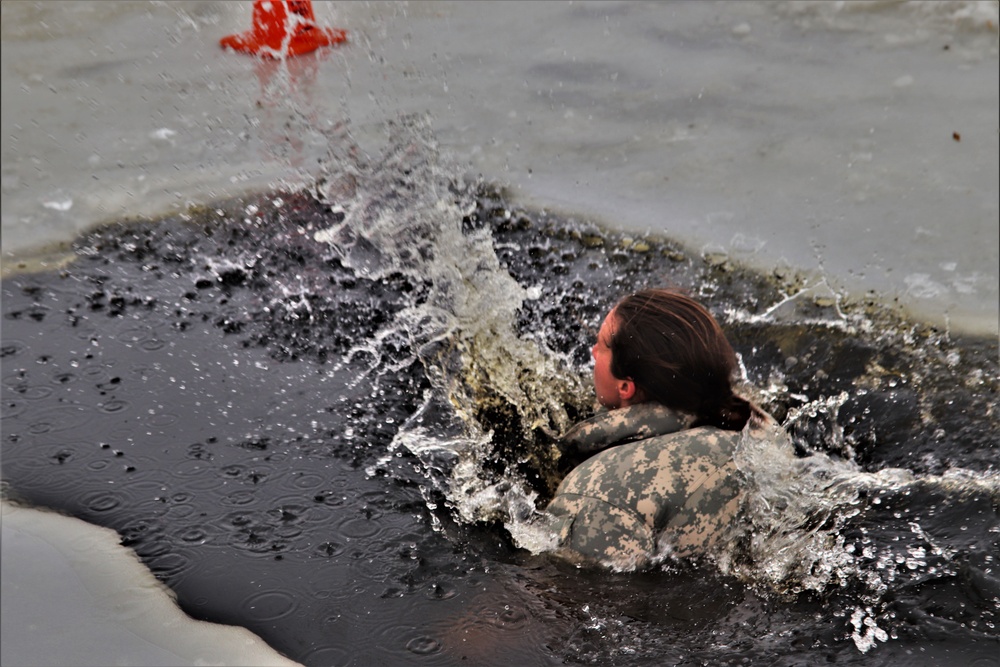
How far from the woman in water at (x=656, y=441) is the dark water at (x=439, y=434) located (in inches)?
6.9

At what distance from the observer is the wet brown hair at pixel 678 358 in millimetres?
3000

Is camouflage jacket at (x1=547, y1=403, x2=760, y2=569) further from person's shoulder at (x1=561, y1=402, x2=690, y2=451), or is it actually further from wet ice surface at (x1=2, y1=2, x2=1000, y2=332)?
wet ice surface at (x1=2, y1=2, x2=1000, y2=332)

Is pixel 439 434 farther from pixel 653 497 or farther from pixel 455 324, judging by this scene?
pixel 653 497

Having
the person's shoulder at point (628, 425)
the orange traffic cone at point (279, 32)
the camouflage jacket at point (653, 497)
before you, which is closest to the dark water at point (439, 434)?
the camouflage jacket at point (653, 497)

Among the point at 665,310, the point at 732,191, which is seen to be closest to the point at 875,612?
the point at 665,310

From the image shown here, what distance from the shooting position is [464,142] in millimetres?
6695

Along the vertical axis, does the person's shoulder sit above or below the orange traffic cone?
below

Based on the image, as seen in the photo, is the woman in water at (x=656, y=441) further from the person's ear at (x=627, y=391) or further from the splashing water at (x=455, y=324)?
the splashing water at (x=455, y=324)

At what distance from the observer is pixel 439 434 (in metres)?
3.84

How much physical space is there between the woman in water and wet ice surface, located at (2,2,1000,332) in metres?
2.40

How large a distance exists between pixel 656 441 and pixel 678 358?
28 cm

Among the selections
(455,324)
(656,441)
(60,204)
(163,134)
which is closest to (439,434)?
(455,324)

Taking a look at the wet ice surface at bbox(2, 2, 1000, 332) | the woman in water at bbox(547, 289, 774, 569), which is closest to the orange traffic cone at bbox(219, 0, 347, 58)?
the wet ice surface at bbox(2, 2, 1000, 332)

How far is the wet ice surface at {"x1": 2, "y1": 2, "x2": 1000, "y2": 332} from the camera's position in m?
5.67
